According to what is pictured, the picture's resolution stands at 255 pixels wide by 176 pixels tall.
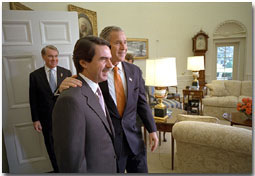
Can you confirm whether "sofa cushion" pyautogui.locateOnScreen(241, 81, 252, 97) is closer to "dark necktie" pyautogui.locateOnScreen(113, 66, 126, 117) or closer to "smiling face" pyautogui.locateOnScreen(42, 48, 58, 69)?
"dark necktie" pyautogui.locateOnScreen(113, 66, 126, 117)

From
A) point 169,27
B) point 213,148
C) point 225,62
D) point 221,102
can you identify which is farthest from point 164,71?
point 225,62

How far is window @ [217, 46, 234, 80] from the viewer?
5.54 m

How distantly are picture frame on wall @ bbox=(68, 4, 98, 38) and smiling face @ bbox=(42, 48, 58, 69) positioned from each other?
226cm

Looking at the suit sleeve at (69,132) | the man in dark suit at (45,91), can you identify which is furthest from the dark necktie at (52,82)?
the suit sleeve at (69,132)

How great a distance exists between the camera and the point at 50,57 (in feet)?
5.74

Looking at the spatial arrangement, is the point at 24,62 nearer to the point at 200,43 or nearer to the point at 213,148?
the point at 213,148

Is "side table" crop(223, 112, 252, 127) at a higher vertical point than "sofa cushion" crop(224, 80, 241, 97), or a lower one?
lower

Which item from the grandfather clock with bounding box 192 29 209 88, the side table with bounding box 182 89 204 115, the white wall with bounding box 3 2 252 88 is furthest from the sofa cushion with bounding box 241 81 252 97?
the grandfather clock with bounding box 192 29 209 88

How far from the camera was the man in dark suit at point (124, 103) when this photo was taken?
1.18 m

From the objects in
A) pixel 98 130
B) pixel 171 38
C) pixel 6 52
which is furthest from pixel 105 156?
pixel 171 38

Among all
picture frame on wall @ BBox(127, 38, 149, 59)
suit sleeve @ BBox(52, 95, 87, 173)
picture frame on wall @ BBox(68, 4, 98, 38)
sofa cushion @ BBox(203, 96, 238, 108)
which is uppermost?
picture frame on wall @ BBox(68, 4, 98, 38)

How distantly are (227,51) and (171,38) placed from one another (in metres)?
2.02

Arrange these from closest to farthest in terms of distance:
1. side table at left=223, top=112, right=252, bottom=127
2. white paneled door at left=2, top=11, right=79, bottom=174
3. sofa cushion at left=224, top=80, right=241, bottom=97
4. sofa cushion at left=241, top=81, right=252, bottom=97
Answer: white paneled door at left=2, top=11, right=79, bottom=174 < side table at left=223, top=112, right=252, bottom=127 < sofa cushion at left=241, top=81, right=252, bottom=97 < sofa cushion at left=224, top=80, right=241, bottom=97

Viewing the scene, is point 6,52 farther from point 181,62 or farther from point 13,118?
point 181,62
